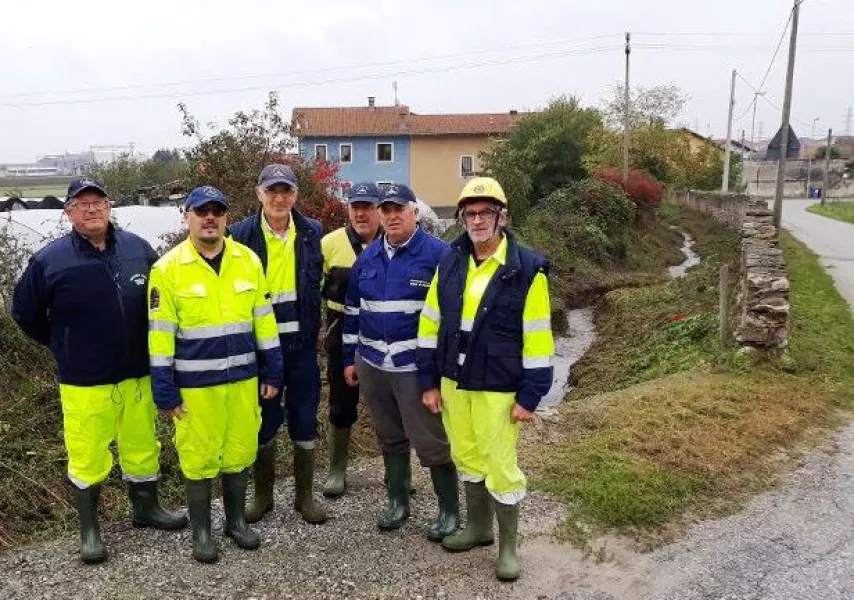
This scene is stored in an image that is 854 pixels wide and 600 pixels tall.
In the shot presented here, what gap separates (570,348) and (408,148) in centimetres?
2677

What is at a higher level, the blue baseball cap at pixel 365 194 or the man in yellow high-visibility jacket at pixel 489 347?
the blue baseball cap at pixel 365 194

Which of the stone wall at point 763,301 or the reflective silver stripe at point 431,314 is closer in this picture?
the reflective silver stripe at point 431,314

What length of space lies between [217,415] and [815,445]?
4.72 meters

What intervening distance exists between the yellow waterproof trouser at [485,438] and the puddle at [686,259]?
16404 mm

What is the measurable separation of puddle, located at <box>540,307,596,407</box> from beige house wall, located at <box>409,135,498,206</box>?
22576mm

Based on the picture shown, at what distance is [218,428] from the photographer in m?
3.74

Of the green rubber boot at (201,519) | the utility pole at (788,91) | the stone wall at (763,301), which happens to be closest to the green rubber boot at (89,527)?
the green rubber boot at (201,519)

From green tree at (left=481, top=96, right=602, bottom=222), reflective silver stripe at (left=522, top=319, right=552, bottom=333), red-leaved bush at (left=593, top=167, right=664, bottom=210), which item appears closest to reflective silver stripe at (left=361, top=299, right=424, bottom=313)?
reflective silver stripe at (left=522, top=319, right=552, bottom=333)

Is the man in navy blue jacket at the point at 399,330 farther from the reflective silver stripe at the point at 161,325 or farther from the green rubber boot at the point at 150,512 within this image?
the green rubber boot at the point at 150,512

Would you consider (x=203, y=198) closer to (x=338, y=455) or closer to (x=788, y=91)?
(x=338, y=455)

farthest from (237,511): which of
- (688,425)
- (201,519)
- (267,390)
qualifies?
(688,425)

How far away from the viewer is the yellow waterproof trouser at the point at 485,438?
142 inches

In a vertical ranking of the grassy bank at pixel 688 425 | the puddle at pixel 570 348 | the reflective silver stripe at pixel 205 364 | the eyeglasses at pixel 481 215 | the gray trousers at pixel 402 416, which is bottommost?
the puddle at pixel 570 348

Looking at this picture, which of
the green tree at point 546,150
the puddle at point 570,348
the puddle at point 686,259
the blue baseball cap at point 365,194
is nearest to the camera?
the blue baseball cap at point 365,194
